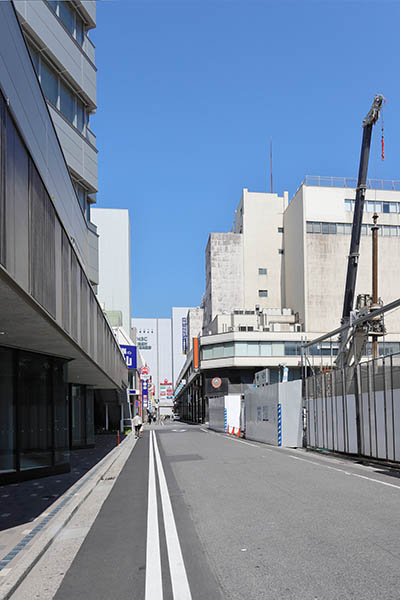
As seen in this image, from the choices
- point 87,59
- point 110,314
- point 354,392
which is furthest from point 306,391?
point 110,314

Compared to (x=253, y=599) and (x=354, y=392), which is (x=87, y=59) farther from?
(x=253, y=599)

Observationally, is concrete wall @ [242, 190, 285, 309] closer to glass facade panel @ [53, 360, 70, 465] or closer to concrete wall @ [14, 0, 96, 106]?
concrete wall @ [14, 0, 96, 106]

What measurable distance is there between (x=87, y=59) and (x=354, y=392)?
19928 millimetres

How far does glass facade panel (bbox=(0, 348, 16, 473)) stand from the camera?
46.7ft

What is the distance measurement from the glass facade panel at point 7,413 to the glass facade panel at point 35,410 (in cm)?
34

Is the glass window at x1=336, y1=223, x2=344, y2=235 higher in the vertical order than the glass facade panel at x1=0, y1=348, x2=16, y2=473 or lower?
higher

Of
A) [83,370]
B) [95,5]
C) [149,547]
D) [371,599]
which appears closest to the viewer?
[371,599]

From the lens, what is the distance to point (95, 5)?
32188mm

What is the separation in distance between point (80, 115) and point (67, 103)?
79.1 inches

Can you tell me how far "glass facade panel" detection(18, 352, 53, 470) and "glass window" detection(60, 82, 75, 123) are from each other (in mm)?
14033

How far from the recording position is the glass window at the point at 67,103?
87.0ft

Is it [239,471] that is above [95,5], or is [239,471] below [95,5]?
below

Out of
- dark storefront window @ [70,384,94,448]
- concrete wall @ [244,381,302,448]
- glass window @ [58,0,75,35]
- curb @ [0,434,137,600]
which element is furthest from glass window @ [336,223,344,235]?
curb @ [0,434,137,600]

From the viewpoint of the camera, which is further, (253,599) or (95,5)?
(95,5)
